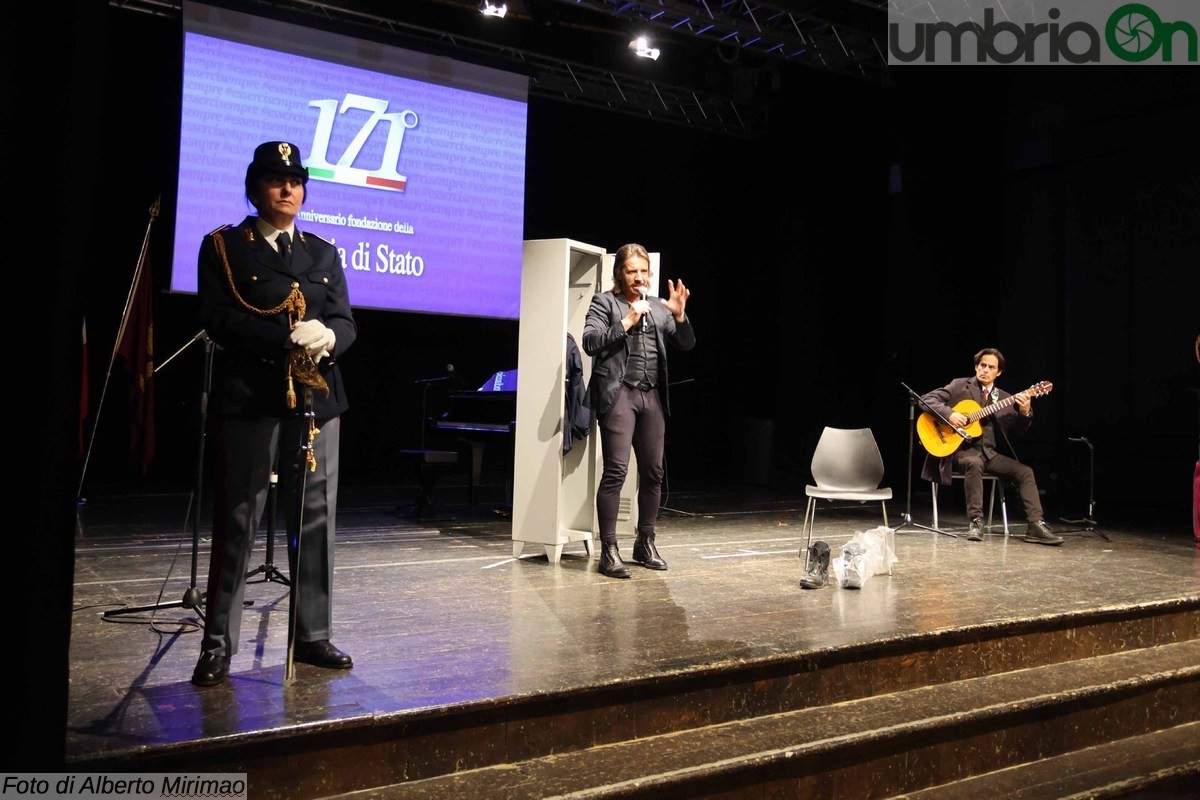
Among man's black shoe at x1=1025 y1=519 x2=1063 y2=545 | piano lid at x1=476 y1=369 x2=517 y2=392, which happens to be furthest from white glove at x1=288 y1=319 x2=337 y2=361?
man's black shoe at x1=1025 y1=519 x2=1063 y2=545

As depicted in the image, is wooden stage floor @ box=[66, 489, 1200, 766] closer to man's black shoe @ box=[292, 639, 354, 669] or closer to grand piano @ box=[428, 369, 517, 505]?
man's black shoe @ box=[292, 639, 354, 669]

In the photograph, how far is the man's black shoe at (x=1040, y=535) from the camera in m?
5.80

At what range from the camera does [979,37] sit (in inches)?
325

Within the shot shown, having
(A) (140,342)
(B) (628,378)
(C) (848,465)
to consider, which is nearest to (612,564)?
(B) (628,378)

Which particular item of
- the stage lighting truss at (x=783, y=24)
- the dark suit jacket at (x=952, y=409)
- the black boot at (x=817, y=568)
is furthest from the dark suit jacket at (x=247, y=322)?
the stage lighting truss at (x=783, y=24)

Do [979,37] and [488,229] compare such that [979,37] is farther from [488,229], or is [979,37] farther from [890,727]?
[890,727]

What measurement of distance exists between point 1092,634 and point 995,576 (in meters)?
0.81

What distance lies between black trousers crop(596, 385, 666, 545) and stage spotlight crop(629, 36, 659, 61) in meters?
4.51

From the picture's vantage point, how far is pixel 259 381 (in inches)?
103

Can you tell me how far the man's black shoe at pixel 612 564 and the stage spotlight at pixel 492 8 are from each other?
4.73 meters

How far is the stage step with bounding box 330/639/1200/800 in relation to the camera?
2.46 metres

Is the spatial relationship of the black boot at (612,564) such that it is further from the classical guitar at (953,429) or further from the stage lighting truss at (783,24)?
the stage lighting truss at (783,24)

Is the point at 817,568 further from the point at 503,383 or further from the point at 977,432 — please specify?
the point at 503,383

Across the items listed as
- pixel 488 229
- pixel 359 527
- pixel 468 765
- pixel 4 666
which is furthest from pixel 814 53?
pixel 4 666
